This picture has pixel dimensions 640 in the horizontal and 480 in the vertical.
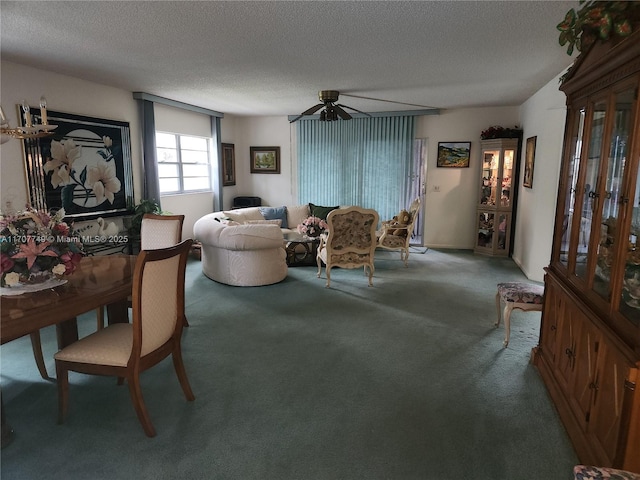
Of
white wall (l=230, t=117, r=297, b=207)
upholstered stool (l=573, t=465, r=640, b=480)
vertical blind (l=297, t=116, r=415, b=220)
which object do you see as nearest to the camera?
upholstered stool (l=573, t=465, r=640, b=480)

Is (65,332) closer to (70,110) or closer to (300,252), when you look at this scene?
(70,110)

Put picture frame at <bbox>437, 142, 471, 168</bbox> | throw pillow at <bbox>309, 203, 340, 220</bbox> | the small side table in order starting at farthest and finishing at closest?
picture frame at <bbox>437, 142, 471, 168</bbox> → throw pillow at <bbox>309, 203, 340, 220</bbox> → the small side table

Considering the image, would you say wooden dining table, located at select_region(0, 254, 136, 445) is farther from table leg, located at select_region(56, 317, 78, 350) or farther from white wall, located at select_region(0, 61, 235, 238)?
white wall, located at select_region(0, 61, 235, 238)

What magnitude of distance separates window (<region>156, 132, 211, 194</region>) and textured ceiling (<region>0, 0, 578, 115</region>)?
4.36ft

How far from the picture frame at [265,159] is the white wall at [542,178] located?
15.2ft

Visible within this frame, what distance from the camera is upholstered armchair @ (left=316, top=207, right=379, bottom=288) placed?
16.1 feet

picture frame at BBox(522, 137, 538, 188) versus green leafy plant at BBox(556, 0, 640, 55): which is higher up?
green leafy plant at BBox(556, 0, 640, 55)

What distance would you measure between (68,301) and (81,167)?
3291 mm

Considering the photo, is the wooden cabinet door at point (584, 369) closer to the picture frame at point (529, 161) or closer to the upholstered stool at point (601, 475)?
the upholstered stool at point (601, 475)

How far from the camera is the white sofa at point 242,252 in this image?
486cm

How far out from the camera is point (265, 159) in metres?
8.44

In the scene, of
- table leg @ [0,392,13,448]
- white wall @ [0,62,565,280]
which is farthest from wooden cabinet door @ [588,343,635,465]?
white wall @ [0,62,565,280]

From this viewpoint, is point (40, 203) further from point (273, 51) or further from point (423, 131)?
point (423, 131)

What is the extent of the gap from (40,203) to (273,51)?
2974 millimetres
